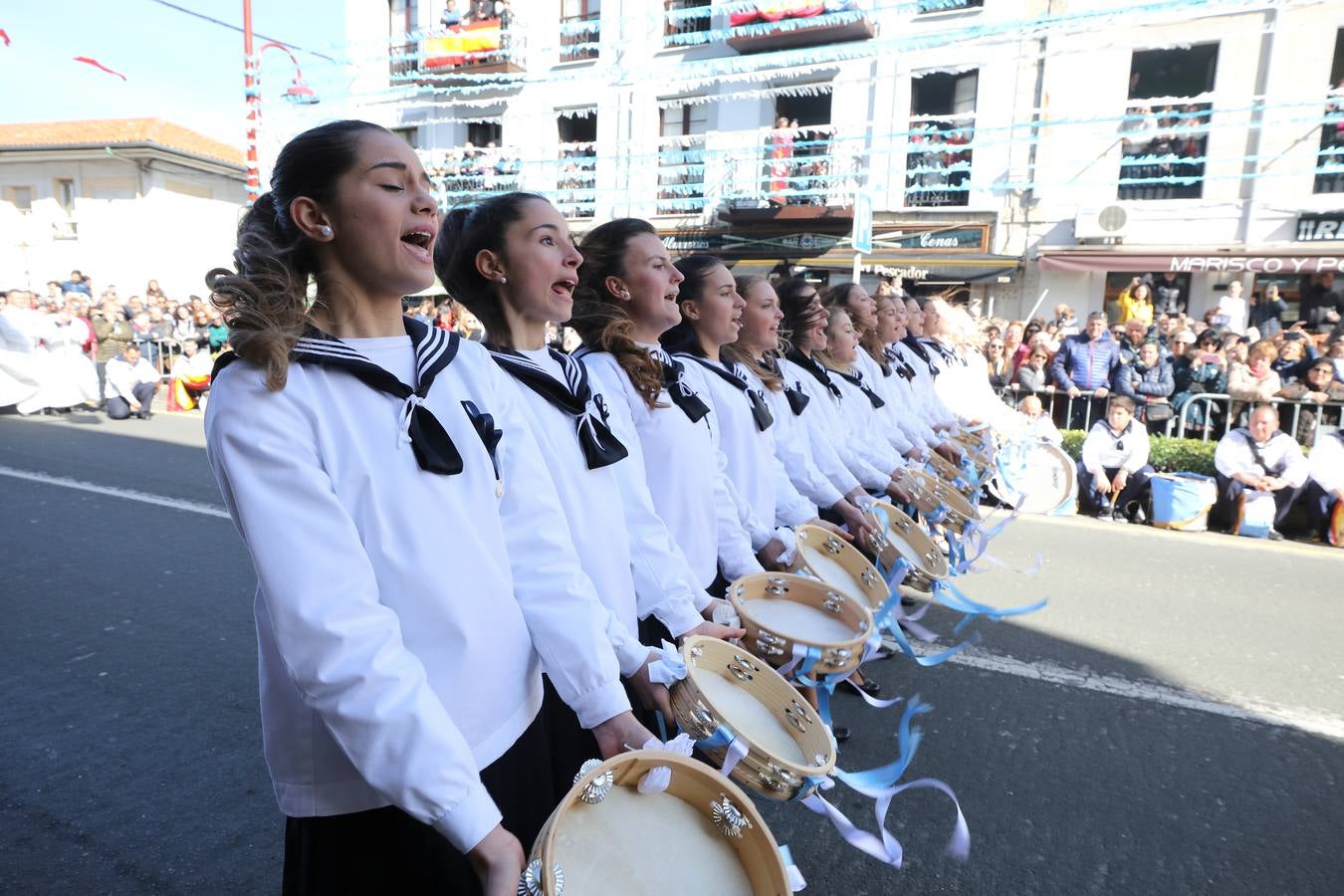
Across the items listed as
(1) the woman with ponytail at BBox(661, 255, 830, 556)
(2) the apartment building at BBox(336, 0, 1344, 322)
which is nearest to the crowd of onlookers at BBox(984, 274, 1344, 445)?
(2) the apartment building at BBox(336, 0, 1344, 322)

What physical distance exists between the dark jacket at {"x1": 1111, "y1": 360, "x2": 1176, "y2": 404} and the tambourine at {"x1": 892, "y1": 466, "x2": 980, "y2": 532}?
17.6 feet

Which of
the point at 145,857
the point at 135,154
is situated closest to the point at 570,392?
the point at 145,857

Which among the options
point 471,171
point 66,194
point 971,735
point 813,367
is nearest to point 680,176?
point 471,171

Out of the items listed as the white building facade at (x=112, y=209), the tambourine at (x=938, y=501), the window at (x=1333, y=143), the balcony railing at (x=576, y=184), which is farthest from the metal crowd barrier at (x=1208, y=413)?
the white building facade at (x=112, y=209)

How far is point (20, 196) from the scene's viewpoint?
25.5 m

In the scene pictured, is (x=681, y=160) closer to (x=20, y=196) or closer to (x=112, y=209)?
(x=112, y=209)

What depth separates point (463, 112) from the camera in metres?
21.2

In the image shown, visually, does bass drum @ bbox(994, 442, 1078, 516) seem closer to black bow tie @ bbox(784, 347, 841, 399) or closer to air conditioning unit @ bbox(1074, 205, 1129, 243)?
black bow tie @ bbox(784, 347, 841, 399)

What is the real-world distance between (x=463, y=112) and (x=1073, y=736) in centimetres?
2120

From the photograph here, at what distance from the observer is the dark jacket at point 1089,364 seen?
861cm

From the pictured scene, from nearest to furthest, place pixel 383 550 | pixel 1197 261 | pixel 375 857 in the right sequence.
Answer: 1. pixel 383 550
2. pixel 375 857
3. pixel 1197 261

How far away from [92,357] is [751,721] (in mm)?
14120

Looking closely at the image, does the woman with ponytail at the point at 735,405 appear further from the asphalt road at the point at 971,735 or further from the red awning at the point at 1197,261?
the red awning at the point at 1197,261

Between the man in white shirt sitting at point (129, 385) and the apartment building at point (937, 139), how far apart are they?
5.19 m
